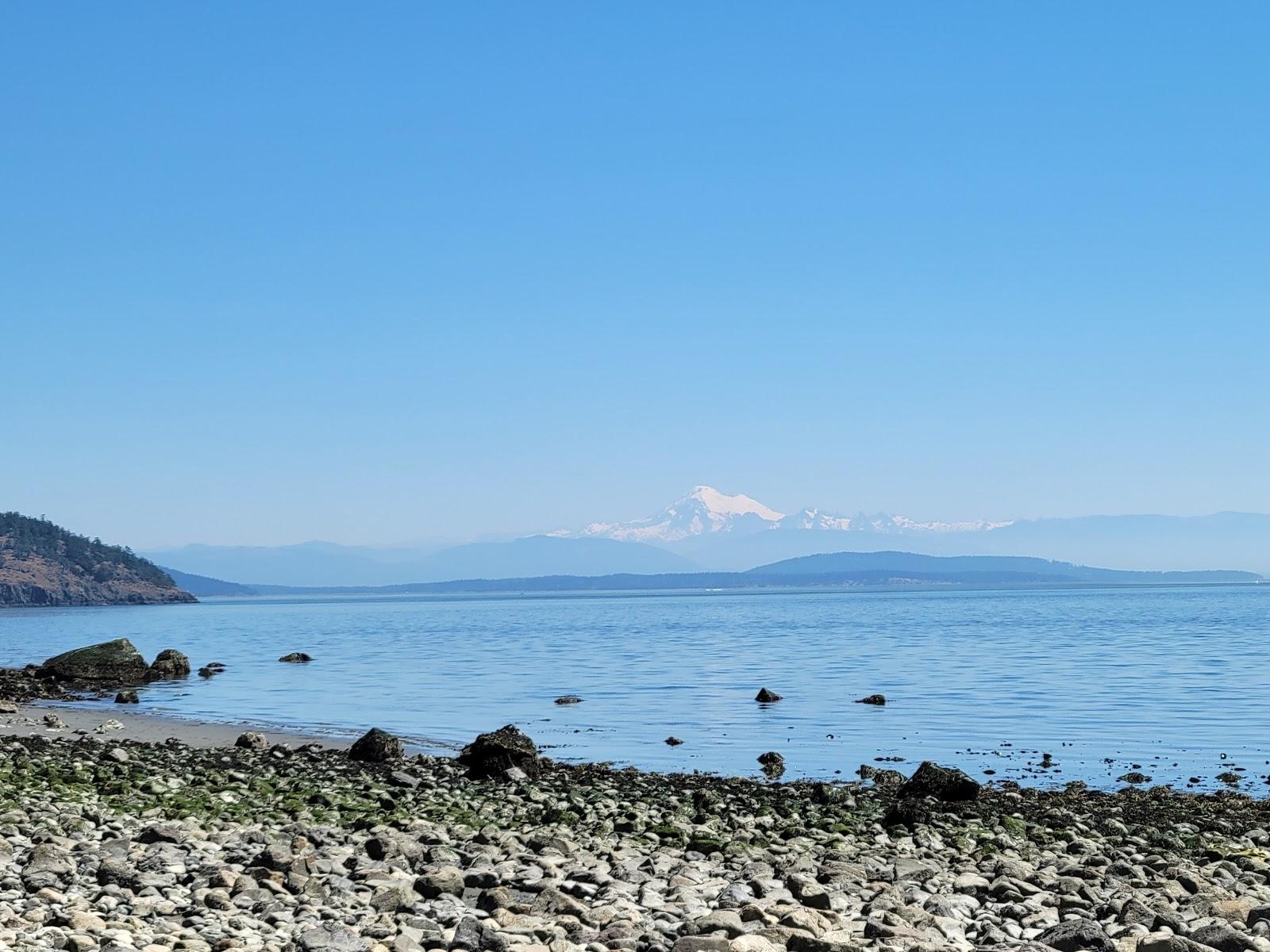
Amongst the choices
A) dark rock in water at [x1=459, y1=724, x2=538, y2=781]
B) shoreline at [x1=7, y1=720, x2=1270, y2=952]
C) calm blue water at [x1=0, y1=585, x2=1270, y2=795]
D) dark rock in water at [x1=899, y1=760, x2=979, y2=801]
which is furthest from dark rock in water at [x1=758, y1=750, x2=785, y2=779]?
dark rock in water at [x1=459, y1=724, x2=538, y2=781]

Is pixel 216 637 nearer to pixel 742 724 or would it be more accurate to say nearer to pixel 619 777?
pixel 742 724

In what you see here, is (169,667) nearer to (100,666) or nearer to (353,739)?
(100,666)

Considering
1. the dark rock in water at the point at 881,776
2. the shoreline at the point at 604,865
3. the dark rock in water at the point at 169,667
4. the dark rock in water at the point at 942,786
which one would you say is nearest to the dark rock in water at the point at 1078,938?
the shoreline at the point at 604,865

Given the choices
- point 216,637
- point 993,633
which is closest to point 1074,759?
point 993,633

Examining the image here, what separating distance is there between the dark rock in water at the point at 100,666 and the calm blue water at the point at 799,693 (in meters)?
2.63

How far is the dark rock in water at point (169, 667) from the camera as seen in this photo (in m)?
57.3

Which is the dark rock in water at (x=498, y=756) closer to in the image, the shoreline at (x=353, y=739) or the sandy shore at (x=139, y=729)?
the shoreline at (x=353, y=739)

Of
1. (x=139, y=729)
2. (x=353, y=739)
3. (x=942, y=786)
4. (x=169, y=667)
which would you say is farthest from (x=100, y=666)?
(x=942, y=786)

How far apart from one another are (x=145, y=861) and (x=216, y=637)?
3906 inches

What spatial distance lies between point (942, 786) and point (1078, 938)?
10853mm

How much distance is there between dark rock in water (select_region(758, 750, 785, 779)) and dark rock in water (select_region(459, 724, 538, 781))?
491 centimetres

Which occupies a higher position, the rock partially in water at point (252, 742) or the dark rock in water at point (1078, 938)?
the dark rock in water at point (1078, 938)

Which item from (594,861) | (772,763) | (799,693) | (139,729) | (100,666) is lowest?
(100,666)

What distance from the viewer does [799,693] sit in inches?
1780
